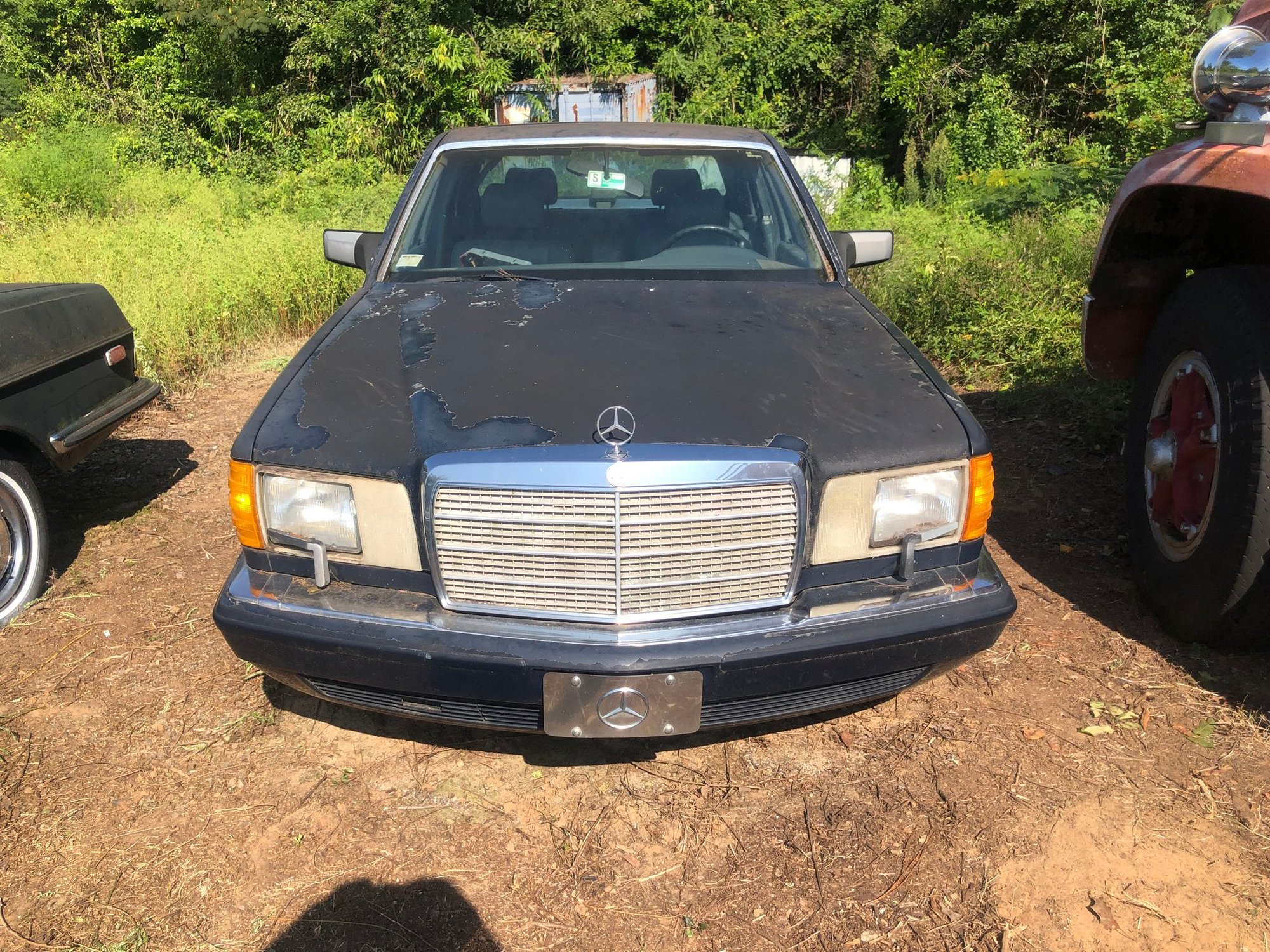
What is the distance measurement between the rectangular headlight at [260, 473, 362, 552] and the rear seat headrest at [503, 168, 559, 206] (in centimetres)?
172

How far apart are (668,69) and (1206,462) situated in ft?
42.1

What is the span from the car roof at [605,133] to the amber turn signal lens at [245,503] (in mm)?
1945

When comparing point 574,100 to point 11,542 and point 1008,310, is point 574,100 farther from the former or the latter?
point 11,542

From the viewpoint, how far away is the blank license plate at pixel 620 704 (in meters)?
2.12

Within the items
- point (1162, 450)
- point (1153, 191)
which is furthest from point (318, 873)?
point (1153, 191)

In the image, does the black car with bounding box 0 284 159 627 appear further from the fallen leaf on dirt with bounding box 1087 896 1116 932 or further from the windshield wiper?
the fallen leaf on dirt with bounding box 1087 896 1116 932

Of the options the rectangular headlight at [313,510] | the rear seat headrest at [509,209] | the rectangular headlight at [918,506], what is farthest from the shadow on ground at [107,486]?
the rectangular headlight at [918,506]

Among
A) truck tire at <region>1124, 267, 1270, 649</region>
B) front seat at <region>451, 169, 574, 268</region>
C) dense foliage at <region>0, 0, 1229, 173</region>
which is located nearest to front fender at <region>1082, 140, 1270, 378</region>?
truck tire at <region>1124, 267, 1270, 649</region>

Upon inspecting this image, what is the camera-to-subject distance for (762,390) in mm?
2396

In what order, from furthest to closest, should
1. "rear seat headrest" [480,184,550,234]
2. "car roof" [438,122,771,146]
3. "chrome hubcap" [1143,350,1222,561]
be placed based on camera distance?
"car roof" [438,122,771,146] < "rear seat headrest" [480,184,550,234] < "chrome hubcap" [1143,350,1222,561]

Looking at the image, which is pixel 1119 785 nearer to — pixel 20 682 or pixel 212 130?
pixel 20 682

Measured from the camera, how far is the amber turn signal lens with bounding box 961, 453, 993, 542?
90.3 inches

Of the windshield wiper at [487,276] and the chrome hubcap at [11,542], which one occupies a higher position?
the windshield wiper at [487,276]

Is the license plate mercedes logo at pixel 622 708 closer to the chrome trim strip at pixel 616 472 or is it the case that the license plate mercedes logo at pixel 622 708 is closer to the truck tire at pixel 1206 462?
the chrome trim strip at pixel 616 472
